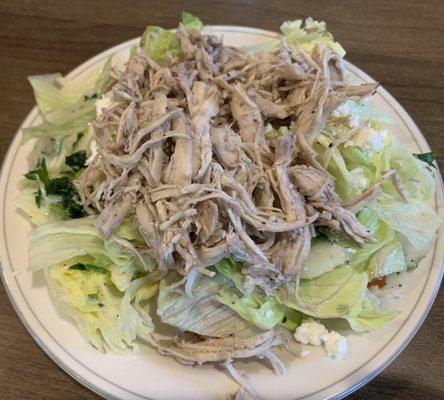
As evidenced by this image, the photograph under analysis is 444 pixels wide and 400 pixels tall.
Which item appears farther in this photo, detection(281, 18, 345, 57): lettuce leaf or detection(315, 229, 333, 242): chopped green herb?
detection(281, 18, 345, 57): lettuce leaf

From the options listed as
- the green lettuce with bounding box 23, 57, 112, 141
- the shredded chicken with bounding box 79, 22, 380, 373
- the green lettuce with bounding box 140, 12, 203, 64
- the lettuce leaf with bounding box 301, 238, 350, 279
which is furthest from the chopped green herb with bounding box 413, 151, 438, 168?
the green lettuce with bounding box 23, 57, 112, 141

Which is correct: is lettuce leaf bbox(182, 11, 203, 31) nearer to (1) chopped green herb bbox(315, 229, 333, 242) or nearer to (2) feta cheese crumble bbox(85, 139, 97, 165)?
(2) feta cheese crumble bbox(85, 139, 97, 165)

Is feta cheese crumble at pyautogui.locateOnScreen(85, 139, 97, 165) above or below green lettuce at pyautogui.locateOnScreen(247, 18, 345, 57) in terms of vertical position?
below

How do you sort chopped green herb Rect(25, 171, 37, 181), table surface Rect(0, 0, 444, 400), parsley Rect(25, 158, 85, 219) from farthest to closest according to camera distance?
table surface Rect(0, 0, 444, 400) < chopped green herb Rect(25, 171, 37, 181) < parsley Rect(25, 158, 85, 219)

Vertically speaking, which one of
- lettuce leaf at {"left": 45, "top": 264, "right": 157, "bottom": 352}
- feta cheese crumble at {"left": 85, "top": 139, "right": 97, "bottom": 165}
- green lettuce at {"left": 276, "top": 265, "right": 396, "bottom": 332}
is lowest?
lettuce leaf at {"left": 45, "top": 264, "right": 157, "bottom": 352}

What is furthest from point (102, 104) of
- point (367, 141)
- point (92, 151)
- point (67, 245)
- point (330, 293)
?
point (330, 293)

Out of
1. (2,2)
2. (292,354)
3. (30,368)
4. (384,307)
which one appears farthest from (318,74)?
(2,2)

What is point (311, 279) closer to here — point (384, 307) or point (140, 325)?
point (384, 307)
